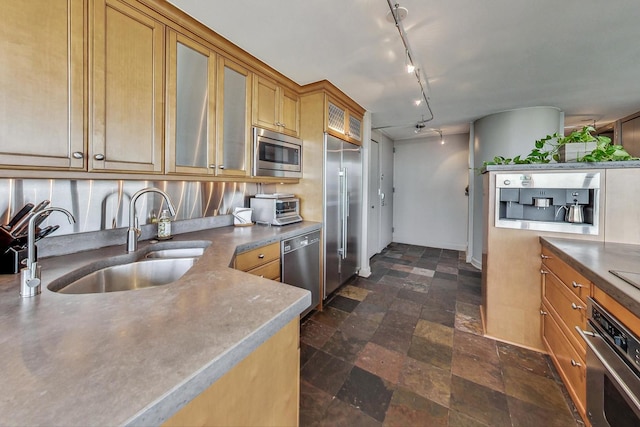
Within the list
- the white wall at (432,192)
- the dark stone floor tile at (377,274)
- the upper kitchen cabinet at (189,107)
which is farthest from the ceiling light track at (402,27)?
the white wall at (432,192)

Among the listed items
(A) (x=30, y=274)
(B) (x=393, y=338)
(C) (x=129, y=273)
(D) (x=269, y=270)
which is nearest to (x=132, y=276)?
(C) (x=129, y=273)

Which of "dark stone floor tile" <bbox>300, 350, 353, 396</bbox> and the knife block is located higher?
the knife block

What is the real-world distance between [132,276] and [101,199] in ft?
2.02

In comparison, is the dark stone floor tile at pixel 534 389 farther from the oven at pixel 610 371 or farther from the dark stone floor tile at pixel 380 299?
the dark stone floor tile at pixel 380 299

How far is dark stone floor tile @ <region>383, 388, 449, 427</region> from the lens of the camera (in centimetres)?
140

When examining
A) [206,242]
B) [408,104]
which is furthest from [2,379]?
[408,104]

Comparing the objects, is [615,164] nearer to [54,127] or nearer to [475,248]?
[475,248]

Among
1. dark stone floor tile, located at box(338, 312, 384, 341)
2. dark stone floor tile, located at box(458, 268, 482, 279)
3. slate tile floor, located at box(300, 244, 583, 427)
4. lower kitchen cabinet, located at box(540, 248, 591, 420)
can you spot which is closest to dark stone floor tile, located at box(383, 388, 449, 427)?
slate tile floor, located at box(300, 244, 583, 427)

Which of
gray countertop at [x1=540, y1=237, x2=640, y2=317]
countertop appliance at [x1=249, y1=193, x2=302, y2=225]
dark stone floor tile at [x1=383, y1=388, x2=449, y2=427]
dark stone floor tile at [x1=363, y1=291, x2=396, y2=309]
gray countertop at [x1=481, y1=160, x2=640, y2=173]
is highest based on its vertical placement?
gray countertop at [x1=481, y1=160, x2=640, y2=173]

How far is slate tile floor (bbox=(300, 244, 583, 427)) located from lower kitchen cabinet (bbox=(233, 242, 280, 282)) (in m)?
0.67

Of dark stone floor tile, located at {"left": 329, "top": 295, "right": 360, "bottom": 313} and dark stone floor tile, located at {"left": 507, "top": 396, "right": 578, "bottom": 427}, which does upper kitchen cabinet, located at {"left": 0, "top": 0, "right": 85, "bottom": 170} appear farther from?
dark stone floor tile, located at {"left": 507, "top": 396, "right": 578, "bottom": 427}

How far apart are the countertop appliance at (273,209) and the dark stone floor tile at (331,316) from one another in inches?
39.4

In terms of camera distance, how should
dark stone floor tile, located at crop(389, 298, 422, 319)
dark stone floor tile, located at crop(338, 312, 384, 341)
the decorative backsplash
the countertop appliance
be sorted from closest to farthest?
1. the decorative backsplash
2. dark stone floor tile, located at crop(338, 312, 384, 341)
3. the countertop appliance
4. dark stone floor tile, located at crop(389, 298, 422, 319)

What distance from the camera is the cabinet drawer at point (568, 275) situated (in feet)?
4.33
